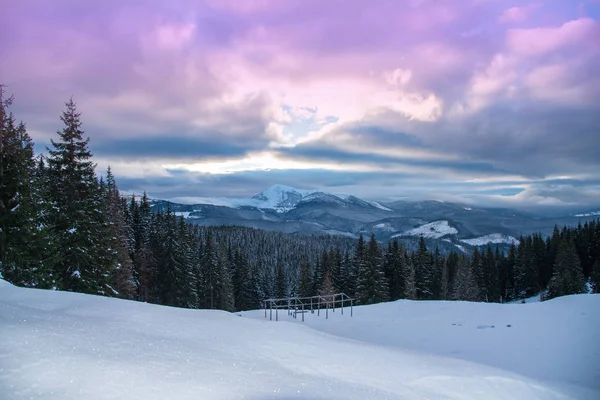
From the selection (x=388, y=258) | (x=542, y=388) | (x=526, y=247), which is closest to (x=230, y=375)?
(x=542, y=388)

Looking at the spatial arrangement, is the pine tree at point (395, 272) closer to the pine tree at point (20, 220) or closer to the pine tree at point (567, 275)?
the pine tree at point (567, 275)

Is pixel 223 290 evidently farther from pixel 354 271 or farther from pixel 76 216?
pixel 76 216

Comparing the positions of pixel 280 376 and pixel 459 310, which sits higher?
pixel 280 376

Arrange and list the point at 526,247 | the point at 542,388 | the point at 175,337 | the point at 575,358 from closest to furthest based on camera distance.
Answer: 1. the point at 175,337
2. the point at 542,388
3. the point at 575,358
4. the point at 526,247

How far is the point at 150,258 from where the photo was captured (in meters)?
42.8

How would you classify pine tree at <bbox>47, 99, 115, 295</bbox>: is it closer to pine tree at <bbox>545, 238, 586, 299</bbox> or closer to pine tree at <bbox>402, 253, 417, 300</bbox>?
pine tree at <bbox>402, 253, 417, 300</bbox>

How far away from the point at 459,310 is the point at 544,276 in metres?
66.0

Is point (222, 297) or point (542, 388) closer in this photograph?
point (542, 388)

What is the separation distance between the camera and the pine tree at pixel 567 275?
177 feet

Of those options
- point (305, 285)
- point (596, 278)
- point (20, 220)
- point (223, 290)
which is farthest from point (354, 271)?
point (20, 220)

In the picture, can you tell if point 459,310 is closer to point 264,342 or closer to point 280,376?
point 264,342

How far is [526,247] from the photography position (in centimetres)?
7556

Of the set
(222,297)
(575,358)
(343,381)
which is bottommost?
(222,297)

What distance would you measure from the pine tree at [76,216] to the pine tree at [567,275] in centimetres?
5709
